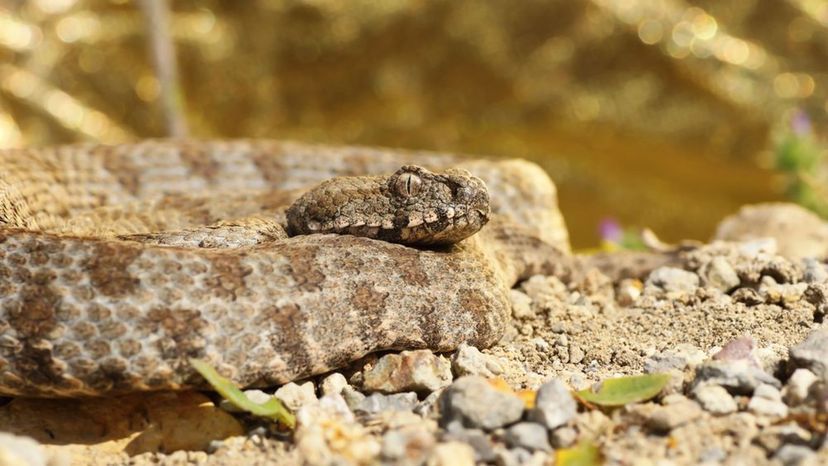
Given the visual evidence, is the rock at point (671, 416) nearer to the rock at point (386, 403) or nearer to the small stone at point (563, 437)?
the small stone at point (563, 437)

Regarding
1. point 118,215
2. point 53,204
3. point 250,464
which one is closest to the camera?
point 250,464

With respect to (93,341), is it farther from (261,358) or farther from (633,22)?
(633,22)

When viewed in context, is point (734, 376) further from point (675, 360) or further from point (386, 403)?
point (386, 403)

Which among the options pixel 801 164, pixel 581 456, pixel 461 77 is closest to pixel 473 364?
pixel 581 456

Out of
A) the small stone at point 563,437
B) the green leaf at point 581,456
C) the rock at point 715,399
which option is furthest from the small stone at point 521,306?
the green leaf at point 581,456

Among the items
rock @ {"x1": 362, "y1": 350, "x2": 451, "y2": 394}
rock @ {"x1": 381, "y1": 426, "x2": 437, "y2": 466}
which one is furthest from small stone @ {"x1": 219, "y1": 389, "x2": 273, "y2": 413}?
rock @ {"x1": 381, "y1": 426, "x2": 437, "y2": 466}

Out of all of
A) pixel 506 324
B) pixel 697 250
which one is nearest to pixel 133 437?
pixel 506 324
